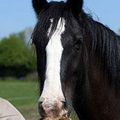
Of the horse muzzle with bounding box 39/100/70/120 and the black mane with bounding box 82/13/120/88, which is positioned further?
the black mane with bounding box 82/13/120/88

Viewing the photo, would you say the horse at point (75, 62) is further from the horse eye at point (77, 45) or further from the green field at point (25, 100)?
the green field at point (25, 100)

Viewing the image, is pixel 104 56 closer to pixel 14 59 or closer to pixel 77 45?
pixel 77 45

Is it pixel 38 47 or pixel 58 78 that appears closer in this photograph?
pixel 58 78

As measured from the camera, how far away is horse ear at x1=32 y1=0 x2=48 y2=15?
4.13 meters

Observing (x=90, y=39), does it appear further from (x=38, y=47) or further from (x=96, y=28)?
(x=38, y=47)

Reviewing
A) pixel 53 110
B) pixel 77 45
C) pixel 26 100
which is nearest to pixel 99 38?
pixel 77 45

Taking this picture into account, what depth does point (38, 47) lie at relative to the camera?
389 centimetres

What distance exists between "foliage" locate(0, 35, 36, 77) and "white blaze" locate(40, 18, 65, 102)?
231ft

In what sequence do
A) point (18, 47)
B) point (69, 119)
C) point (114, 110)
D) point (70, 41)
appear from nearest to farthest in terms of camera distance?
point (69, 119) → point (70, 41) → point (114, 110) → point (18, 47)

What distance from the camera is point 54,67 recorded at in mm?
3660

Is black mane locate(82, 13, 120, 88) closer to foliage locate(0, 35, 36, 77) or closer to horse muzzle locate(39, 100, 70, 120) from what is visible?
horse muzzle locate(39, 100, 70, 120)

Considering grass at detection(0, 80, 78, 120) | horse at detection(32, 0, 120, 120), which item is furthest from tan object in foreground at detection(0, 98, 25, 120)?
horse at detection(32, 0, 120, 120)

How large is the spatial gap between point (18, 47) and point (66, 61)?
91.0 m

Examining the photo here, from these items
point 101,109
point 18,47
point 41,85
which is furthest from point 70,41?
point 18,47
